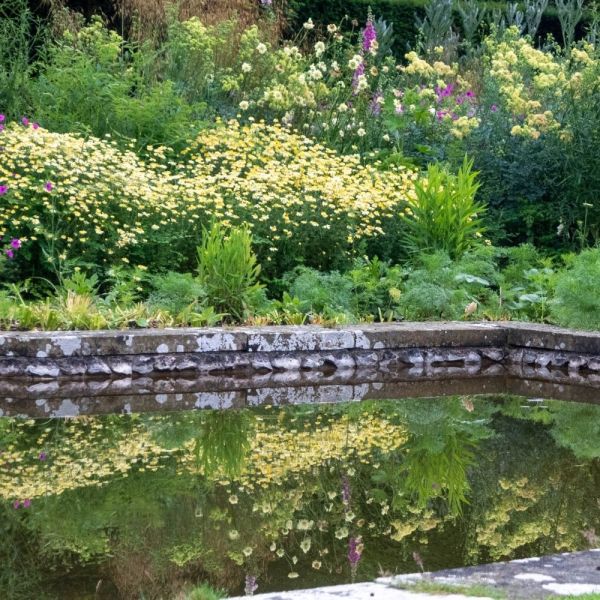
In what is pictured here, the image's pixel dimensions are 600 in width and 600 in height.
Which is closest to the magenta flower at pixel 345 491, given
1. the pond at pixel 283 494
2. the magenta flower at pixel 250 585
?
the pond at pixel 283 494

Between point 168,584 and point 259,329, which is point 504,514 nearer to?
point 168,584

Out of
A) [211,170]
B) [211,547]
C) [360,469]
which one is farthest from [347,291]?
[211,547]

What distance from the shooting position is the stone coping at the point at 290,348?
26.2ft

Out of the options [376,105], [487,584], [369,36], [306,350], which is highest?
[369,36]

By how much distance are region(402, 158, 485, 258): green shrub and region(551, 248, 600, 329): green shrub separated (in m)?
1.07

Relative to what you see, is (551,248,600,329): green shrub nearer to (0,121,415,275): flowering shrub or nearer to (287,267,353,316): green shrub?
(287,267,353,316): green shrub

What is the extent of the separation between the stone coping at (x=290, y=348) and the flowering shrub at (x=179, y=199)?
3.65 feet

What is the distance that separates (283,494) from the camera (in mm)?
5363

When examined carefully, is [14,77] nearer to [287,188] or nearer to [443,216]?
[287,188]

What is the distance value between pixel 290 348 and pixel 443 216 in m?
2.26

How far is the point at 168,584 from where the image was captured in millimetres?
4000

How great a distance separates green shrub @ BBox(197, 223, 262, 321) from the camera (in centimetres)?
891

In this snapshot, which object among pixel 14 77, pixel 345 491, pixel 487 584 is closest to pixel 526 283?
pixel 14 77

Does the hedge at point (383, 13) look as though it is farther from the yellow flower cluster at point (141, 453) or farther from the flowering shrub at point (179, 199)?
the yellow flower cluster at point (141, 453)
